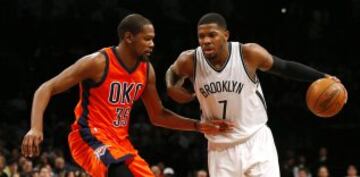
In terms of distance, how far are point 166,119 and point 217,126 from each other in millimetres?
415

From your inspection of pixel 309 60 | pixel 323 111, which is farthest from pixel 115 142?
pixel 309 60

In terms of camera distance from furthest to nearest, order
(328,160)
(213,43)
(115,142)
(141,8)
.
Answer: (141,8), (328,160), (213,43), (115,142)

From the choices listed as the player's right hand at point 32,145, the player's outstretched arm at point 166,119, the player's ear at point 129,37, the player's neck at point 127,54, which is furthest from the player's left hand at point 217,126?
the player's right hand at point 32,145

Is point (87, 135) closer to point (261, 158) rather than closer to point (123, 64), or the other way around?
point (123, 64)

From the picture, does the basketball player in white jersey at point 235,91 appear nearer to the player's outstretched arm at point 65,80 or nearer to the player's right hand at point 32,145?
the player's outstretched arm at point 65,80

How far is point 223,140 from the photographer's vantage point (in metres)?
5.40

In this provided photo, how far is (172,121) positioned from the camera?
18.2ft

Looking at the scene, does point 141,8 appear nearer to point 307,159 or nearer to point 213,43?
point 307,159

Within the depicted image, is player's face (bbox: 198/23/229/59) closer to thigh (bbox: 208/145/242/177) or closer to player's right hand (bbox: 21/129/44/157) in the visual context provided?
thigh (bbox: 208/145/242/177)

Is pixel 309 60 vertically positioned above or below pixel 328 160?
above

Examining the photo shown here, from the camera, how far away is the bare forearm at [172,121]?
5.50 m

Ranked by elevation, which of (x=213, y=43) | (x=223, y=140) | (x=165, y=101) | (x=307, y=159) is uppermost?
(x=213, y=43)

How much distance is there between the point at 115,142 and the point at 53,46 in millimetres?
9634

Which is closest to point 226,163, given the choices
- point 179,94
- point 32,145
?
point 179,94
